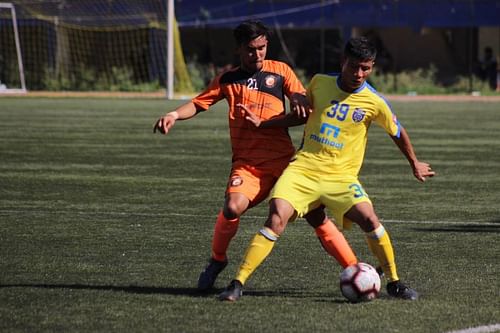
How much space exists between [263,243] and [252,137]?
850 mm

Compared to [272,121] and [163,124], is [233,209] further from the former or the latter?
[163,124]

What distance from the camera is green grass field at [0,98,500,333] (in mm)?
7047

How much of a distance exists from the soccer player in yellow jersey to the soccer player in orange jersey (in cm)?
19

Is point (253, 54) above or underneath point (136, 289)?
above

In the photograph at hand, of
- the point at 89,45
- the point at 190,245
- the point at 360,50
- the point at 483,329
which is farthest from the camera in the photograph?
the point at 89,45

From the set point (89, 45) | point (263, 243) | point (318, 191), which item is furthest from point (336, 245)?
point (89, 45)

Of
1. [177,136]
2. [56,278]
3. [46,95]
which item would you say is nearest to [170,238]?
[56,278]

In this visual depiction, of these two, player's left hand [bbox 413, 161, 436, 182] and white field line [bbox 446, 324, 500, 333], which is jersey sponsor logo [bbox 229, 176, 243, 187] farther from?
white field line [bbox 446, 324, 500, 333]

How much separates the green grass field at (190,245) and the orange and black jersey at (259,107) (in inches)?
35.6

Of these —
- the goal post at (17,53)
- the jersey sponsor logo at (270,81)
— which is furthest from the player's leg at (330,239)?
the goal post at (17,53)

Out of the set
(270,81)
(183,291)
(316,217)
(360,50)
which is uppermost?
(360,50)

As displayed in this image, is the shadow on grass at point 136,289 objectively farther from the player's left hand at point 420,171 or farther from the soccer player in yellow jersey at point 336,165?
the player's left hand at point 420,171

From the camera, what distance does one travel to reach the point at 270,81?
8086mm

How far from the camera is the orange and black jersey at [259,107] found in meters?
8.00
